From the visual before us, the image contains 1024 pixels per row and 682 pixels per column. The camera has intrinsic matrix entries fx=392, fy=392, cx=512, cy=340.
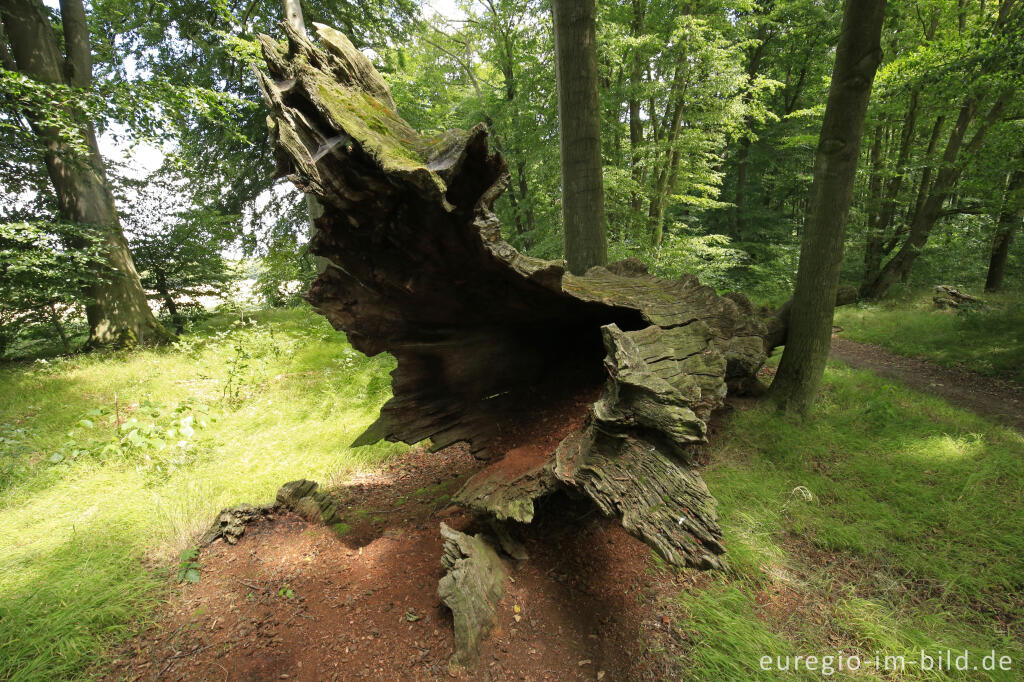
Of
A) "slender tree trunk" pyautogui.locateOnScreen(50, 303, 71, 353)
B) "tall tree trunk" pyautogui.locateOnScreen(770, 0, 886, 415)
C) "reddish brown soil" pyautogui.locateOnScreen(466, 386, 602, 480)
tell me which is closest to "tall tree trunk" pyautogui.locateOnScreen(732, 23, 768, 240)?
"tall tree trunk" pyautogui.locateOnScreen(770, 0, 886, 415)

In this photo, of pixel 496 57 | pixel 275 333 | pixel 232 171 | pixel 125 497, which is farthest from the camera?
pixel 496 57

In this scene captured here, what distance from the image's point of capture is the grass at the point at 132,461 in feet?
6.97

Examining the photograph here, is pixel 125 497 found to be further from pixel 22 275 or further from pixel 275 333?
pixel 22 275

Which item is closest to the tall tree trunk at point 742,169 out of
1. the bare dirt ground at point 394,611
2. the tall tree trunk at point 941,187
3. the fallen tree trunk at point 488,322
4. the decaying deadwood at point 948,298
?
the tall tree trunk at point 941,187

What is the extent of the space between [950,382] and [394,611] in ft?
24.9

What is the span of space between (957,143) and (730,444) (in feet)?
37.8

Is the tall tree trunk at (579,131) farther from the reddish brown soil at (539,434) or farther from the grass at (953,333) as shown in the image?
the grass at (953,333)

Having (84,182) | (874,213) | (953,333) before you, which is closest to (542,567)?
(953,333)

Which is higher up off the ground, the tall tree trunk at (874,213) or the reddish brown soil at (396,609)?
the tall tree trunk at (874,213)

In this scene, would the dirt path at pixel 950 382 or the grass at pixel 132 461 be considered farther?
the dirt path at pixel 950 382

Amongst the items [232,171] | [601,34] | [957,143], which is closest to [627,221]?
[601,34]

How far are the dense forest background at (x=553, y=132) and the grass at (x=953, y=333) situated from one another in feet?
6.17

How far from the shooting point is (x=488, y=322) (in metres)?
2.78

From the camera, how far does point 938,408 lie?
13.2 ft
